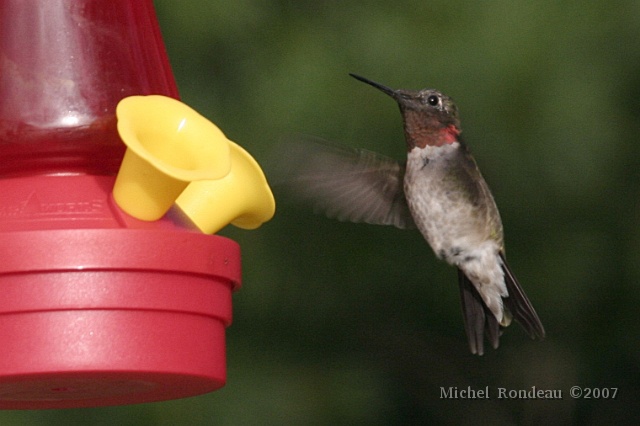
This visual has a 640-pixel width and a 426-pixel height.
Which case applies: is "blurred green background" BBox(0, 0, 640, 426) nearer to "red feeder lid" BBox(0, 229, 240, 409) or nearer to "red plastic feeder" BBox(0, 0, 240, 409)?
"red plastic feeder" BBox(0, 0, 240, 409)

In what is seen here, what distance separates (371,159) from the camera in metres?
4.72

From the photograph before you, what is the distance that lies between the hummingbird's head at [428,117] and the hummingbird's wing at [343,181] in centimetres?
20

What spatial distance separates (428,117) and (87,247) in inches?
87.4

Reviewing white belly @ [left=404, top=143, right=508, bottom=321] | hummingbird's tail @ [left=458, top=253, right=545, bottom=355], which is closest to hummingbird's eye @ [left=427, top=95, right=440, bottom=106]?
white belly @ [left=404, top=143, right=508, bottom=321]

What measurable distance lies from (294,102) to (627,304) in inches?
70.2

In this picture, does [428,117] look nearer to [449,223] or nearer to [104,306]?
[449,223]

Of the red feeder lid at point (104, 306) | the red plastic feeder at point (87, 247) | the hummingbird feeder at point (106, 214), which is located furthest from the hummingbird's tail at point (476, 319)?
the red feeder lid at point (104, 306)

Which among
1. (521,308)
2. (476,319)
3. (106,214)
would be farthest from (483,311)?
A: (106,214)

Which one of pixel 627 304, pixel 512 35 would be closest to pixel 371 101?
pixel 512 35

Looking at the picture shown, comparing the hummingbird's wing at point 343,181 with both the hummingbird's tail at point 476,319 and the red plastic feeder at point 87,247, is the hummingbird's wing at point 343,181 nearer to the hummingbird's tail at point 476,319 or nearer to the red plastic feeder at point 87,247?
the hummingbird's tail at point 476,319

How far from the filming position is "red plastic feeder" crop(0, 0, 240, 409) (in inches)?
100

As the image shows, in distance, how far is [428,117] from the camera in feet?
15.0

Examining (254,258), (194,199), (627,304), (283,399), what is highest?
(194,199)

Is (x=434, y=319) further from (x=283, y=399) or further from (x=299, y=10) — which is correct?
(x=299, y=10)
